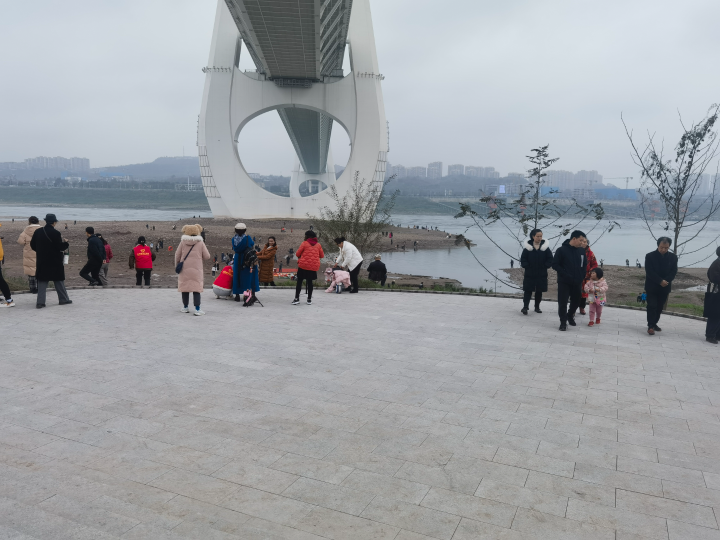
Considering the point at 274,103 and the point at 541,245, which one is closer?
the point at 541,245

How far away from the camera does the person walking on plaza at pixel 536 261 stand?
23.5 feet

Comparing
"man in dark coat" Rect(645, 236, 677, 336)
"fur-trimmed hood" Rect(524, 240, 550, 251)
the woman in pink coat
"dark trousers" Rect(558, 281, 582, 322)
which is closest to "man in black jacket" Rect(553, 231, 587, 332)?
"dark trousers" Rect(558, 281, 582, 322)

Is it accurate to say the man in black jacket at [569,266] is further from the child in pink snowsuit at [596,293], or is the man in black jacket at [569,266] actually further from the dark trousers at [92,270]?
the dark trousers at [92,270]

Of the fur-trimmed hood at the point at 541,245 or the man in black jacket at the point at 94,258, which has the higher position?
the fur-trimmed hood at the point at 541,245

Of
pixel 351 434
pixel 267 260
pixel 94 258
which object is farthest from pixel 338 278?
pixel 351 434

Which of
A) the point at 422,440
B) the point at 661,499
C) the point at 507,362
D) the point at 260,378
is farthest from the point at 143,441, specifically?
the point at 507,362

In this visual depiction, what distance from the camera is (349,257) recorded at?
9031 millimetres

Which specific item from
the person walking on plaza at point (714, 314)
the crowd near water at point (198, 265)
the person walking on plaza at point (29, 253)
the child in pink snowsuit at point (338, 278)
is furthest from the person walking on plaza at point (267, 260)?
the person walking on plaza at point (714, 314)

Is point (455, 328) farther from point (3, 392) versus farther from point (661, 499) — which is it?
point (3, 392)

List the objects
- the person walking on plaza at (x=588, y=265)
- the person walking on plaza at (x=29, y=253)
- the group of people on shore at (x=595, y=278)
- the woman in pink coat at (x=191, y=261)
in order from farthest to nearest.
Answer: the person walking on plaza at (x=29, y=253), the woman in pink coat at (x=191, y=261), the person walking on plaza at (x=588, y=265), the group of people on shore at (x=595, y=278)

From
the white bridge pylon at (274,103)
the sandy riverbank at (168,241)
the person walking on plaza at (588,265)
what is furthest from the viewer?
the white bridge pylon at (274,103)

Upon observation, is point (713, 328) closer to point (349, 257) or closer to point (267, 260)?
point (349, 257)

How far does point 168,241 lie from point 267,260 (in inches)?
Answer: 878

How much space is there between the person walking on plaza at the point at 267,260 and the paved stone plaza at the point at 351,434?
9.44ft
